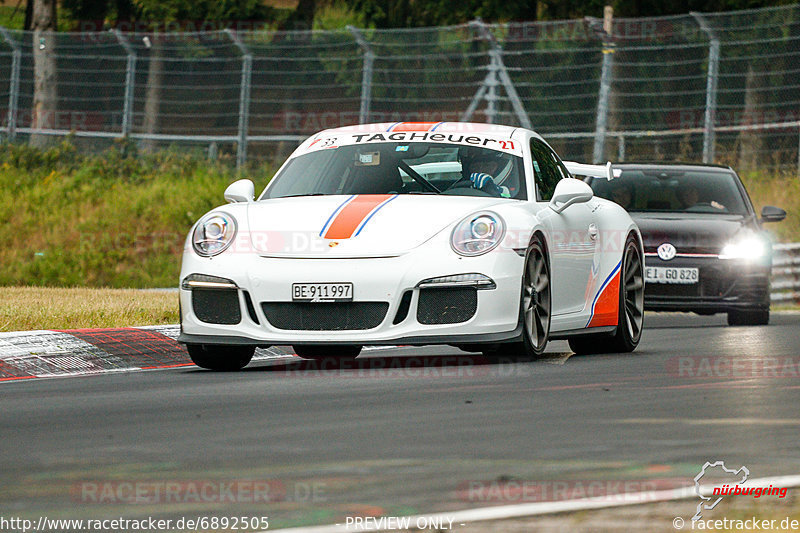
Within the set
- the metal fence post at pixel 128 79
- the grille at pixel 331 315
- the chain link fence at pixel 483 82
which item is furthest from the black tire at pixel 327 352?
the metal fence post at pixel 128 79

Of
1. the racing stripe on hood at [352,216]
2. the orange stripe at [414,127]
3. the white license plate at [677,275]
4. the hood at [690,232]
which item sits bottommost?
the white license plate at [677,275]

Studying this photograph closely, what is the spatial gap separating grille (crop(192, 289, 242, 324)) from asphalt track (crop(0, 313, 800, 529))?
32 centimetres

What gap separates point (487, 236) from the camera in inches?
375

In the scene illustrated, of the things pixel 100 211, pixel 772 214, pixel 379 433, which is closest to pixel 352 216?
pixel 379 433

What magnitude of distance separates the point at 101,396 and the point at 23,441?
177 centimetres

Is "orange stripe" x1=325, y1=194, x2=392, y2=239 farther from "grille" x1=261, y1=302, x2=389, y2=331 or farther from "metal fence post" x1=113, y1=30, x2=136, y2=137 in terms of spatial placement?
"metal fence post" x1=113, y1=30, x2=136, y2=137

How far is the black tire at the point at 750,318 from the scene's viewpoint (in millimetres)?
14633

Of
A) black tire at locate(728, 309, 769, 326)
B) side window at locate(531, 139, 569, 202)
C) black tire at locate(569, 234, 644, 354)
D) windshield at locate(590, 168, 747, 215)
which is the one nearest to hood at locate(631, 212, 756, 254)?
black tire at locate(728, 309, 769, 326)

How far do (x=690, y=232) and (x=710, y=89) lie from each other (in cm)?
990

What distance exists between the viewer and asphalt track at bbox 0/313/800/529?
5.35 metres

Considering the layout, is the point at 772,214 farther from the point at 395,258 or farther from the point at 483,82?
the point at 483,82

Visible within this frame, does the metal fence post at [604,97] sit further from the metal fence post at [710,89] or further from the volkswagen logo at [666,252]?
the volkswagen logo at [666,252]

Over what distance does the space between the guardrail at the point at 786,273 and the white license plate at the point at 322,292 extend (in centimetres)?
1062

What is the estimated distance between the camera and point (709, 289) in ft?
47.4
